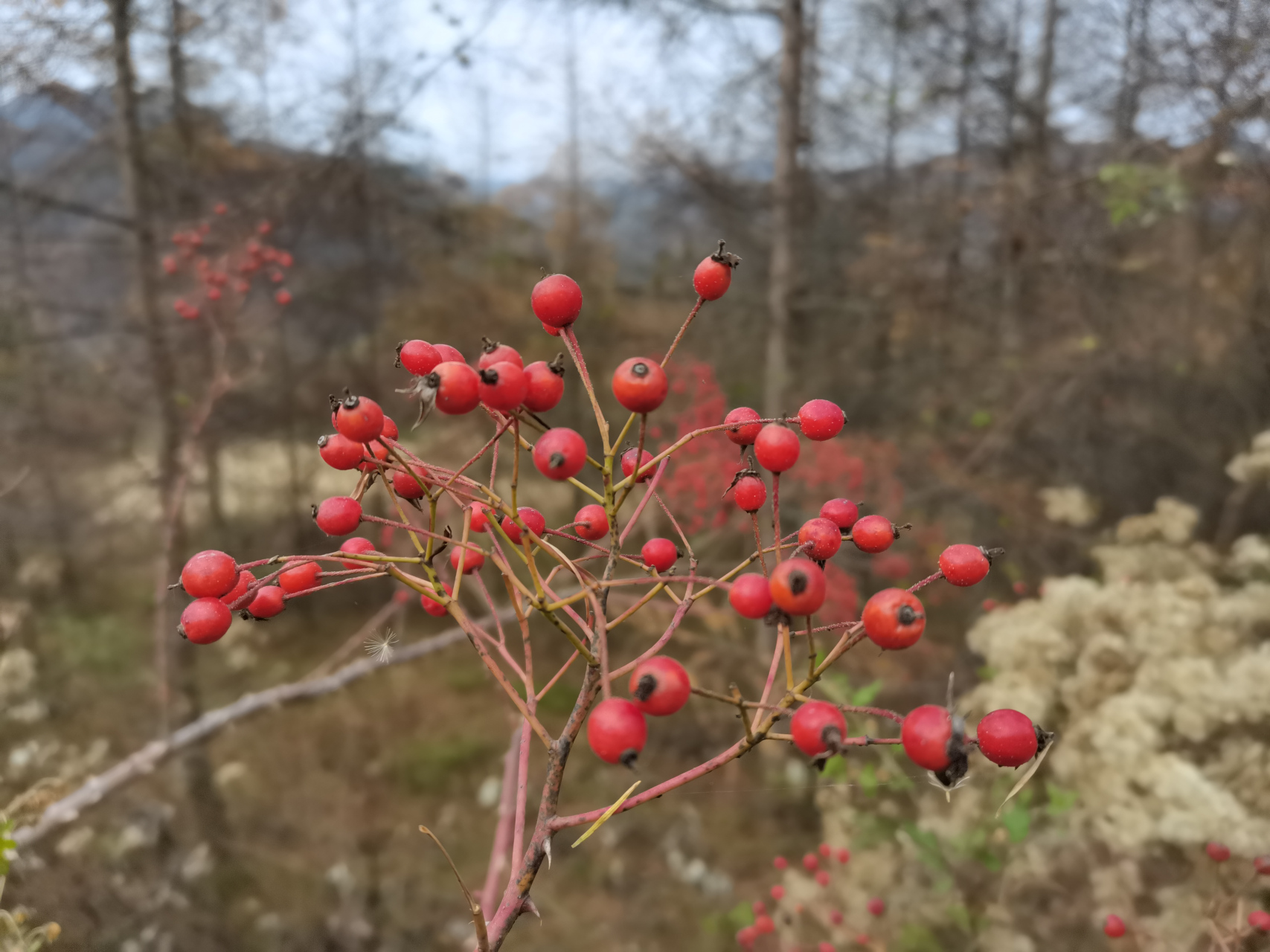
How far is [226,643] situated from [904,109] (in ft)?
29.9

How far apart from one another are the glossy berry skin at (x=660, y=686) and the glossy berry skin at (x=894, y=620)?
236 mm

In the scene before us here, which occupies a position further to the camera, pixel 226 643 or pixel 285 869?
pixel 226 643

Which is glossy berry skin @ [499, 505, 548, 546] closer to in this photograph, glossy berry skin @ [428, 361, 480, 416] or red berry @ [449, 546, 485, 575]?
red berry @ [449, 546, 485, 575]

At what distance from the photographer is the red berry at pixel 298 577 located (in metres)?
1.01

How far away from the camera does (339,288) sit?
692 cm

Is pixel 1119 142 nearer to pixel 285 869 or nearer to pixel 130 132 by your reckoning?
pixel 130 132

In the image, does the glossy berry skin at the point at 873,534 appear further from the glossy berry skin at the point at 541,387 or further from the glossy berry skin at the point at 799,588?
the glossy berry skin at the point at 541,387

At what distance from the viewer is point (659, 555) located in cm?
113

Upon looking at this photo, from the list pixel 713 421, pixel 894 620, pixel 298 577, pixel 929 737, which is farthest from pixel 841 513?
pixel 713 421

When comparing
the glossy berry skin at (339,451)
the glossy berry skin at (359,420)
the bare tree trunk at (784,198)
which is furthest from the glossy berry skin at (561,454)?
the bare tree trunk at (784,198)

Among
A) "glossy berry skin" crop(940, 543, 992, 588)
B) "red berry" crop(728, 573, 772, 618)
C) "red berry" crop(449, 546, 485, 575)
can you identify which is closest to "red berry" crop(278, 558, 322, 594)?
"red berry" crop(449, 546, 485, 575)

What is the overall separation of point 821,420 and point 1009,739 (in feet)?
1.67

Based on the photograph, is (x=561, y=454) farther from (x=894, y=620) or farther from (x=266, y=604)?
(x=266, y=604)

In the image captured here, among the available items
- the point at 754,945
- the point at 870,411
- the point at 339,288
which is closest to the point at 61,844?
the point at 754,945
